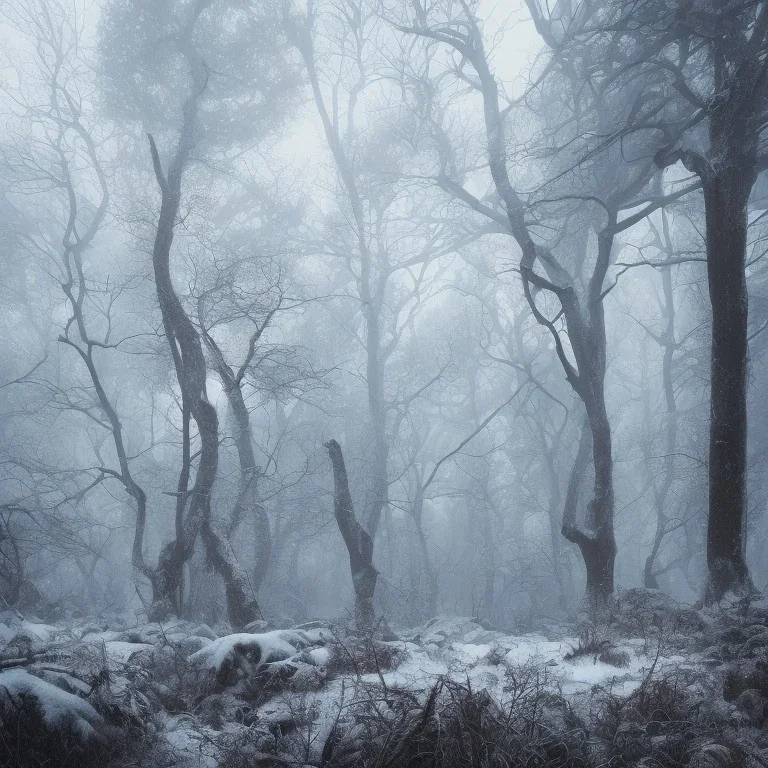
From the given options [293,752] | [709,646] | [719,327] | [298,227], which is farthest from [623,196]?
[298,227]

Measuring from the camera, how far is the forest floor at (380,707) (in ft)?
6.75

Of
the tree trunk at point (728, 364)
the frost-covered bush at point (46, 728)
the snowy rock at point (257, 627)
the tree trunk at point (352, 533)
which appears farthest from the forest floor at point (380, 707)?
the tree trunk at point (352, 533)

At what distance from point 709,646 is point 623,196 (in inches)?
217

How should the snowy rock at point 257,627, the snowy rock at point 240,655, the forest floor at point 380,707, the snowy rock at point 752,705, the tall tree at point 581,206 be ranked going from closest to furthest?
the forest floor at point 380,707
the snowy rock at point 752,705
the snowy rock at point 240,655
the snowy rock at point 257,627
the tall tree at point 581,206

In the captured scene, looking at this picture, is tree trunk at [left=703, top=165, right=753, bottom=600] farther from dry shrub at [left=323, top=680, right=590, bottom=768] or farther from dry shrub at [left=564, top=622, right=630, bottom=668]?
dry shrub at [left=323, top=680, right=590, bottom=768]

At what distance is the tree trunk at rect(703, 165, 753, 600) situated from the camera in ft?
17.5

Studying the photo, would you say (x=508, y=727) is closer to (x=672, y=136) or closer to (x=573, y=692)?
(x=573, y=692)

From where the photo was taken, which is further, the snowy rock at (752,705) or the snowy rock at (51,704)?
the snowy rock at (752,705)

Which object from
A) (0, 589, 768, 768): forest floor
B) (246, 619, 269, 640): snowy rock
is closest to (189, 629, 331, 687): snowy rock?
(0, 589, 768, 768): forest floor

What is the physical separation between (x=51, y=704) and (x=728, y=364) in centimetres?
636

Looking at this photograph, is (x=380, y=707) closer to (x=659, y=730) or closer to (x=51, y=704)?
(x=659, y=730)

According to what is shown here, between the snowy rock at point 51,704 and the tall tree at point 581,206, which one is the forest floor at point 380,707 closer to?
the snowy rock at point 51,704

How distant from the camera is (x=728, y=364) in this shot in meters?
5.43

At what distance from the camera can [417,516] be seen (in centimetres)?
1308
